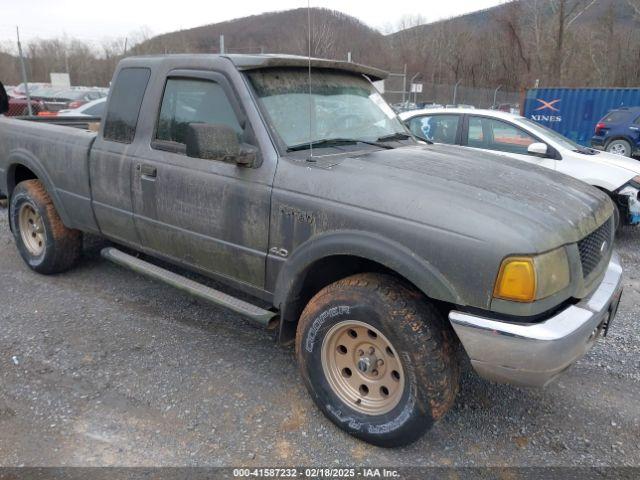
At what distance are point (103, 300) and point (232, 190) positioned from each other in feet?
7.08

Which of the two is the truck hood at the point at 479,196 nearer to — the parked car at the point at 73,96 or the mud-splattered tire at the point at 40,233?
the mud-splattered tire at the point at 40,233

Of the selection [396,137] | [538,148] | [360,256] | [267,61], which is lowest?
[360,256]

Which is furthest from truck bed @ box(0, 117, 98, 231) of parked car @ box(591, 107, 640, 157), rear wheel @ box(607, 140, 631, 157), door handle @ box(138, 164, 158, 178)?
rear wheel @ box(607, 140, 631, 157)

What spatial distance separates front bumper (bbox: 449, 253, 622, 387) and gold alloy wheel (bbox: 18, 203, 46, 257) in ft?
14.0

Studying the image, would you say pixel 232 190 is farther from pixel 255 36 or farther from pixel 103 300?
pixel 255 36

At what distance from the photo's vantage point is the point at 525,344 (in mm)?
2211

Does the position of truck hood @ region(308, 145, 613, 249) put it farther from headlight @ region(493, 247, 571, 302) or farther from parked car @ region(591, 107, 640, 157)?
parked car @ region(591, 107, 640, 157)

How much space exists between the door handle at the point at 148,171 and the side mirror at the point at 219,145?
0.68m

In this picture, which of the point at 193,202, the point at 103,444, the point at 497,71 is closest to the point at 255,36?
the point at 193,202

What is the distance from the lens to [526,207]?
2.46m

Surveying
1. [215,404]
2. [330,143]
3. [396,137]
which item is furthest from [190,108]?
[215,404]

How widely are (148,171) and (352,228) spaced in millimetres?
1736

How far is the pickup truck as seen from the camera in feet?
7.52

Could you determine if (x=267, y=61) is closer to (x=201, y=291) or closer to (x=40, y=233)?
(x=201, y=291)
